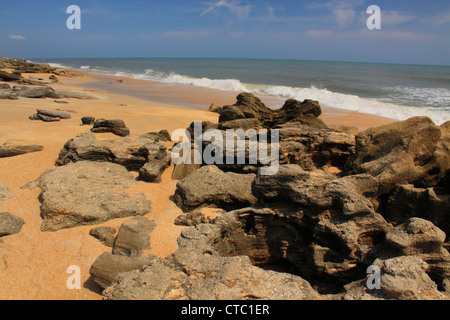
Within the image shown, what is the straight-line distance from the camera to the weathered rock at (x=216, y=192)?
4121 millimetres

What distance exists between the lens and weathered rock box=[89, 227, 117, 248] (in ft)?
11.6

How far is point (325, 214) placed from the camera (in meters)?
3.10

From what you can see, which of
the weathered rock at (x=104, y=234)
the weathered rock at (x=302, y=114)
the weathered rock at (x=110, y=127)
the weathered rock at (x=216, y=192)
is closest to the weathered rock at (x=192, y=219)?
the weathered rock at (x=216, y=192)

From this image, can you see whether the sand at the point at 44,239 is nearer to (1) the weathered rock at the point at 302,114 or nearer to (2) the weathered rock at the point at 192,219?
(2) the weathered rock at the point at 192,219

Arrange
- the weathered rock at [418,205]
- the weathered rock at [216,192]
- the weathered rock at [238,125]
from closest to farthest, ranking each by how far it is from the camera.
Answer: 1. the weathered rock at [418,205]
2. the weathered rock at [216,192]
3. the weathered rock at [238,125]

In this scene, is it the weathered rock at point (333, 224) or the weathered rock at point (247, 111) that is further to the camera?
the weathered rock at point (247, 111)

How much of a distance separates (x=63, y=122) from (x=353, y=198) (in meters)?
7.99

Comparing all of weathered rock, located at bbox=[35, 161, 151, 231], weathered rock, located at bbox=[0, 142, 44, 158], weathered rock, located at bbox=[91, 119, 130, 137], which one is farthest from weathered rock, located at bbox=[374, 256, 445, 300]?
weathered rock, located at bbox=[91, 119, 130, 137]

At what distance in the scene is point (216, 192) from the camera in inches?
164

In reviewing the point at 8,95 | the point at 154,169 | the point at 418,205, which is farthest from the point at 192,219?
the point at 8,95

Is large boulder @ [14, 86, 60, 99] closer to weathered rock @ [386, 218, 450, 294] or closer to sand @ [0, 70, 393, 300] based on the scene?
sand @ [0, 70, 393, 300]

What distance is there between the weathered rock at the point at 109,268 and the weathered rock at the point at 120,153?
2393 mm
